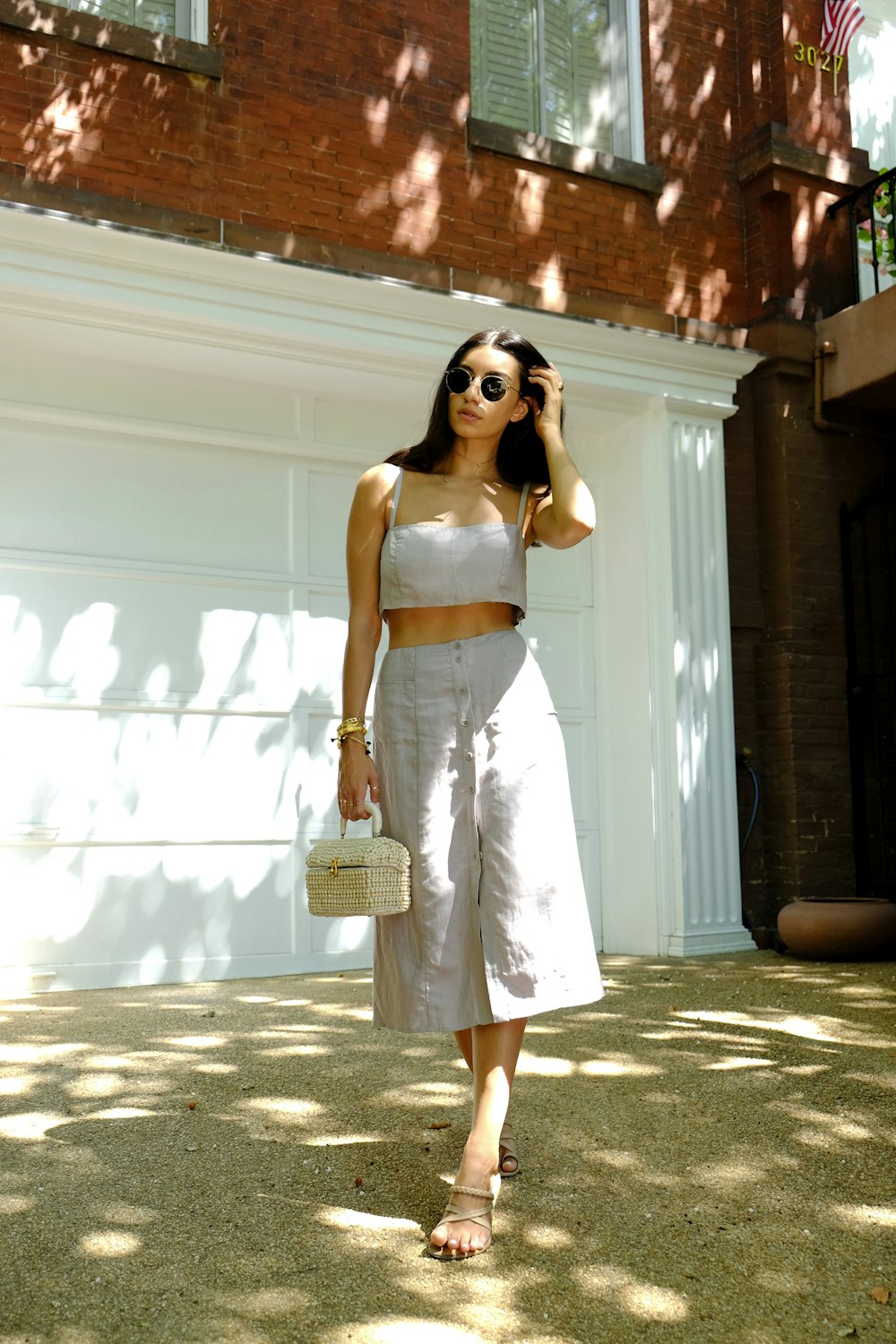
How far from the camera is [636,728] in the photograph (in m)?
7.06

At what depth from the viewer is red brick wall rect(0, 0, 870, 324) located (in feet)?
18.5

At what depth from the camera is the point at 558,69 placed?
7367 millimetres

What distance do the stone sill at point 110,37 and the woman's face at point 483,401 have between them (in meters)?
3.81

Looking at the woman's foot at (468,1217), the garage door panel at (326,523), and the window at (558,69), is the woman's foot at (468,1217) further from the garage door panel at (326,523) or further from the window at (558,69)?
the window at (558,69)

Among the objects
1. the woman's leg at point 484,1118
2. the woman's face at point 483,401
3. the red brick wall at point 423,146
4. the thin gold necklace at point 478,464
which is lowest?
the woman's leg at point 484,1118

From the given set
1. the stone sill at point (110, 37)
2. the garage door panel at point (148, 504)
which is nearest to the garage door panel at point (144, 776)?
the garage door panel at point (148, 504)

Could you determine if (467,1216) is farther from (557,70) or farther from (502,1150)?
(557,70)

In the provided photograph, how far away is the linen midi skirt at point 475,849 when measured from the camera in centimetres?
254

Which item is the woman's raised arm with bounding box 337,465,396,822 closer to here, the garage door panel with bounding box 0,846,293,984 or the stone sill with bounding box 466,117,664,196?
the garage door panel with bounding box 0,846,293,984

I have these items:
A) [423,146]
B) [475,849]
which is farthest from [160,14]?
[475,849]

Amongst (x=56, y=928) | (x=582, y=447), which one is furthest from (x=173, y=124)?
(x=56, y=928)

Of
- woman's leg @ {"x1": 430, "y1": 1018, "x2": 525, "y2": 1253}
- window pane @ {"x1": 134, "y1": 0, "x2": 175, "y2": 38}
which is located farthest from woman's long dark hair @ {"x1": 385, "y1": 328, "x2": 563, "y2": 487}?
window pane @ {"x1": 134, "y1": 0, "x2": 175, "y2": 38}

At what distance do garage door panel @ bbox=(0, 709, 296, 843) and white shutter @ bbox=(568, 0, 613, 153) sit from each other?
13.2ft

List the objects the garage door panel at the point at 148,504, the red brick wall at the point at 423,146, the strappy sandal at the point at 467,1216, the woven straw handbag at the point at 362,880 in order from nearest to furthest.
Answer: the strappy sandal at the point at 467,1216, the woven straw handbag at the point at 362,880, the red brick wall at the point at 423,146, the garage door panel at the point at 148,504
